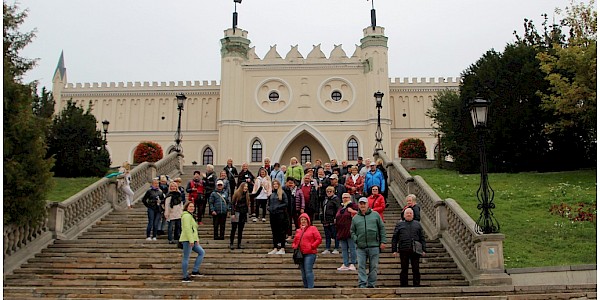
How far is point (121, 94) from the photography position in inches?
1880

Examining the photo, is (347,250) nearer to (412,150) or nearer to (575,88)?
(575,88)

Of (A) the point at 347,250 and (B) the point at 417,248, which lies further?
(A) the point at 347,250

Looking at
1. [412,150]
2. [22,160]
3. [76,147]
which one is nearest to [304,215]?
[22,160]

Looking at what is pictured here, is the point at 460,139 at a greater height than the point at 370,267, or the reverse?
the point at 460,139

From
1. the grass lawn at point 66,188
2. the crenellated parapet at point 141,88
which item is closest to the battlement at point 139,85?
the crenellated parapet at point 141,88

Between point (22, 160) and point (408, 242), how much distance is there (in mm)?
7692

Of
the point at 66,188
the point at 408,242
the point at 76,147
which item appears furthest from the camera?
the point at 76,147

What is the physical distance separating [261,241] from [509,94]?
56.1 feet

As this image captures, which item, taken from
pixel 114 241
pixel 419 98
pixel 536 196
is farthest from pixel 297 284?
pixel 419 98

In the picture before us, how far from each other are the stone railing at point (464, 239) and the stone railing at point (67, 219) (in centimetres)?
861

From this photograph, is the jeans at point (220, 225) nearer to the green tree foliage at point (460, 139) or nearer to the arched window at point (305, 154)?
the green tree foliage at point (460, 139)

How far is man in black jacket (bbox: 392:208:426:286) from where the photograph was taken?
34.1 ft

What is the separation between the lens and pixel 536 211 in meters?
16.8

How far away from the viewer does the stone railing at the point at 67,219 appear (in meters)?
12.3
